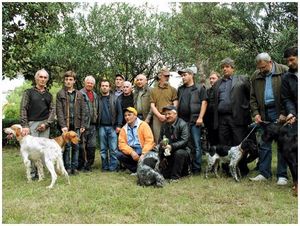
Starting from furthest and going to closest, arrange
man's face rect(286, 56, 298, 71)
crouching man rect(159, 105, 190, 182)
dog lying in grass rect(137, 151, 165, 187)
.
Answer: crouching man rect(159, 105, 190, 182)
dog lying in grass rect(137, 151, 165, 187)
man's face rect(286, 56, 298, 71)

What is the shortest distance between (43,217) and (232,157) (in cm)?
351

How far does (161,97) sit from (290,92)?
253cm

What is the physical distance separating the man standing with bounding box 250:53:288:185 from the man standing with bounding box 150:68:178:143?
161 cm

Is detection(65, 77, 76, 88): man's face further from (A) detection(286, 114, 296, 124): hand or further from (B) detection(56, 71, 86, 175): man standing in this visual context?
(A) detection(286, 114, 296, 124): hand

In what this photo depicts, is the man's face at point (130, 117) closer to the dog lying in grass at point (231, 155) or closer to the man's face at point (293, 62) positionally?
the dog lying in grass at point (231, 155)

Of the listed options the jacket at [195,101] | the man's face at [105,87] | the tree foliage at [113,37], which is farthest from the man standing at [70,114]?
the tree foliage at [113,37]

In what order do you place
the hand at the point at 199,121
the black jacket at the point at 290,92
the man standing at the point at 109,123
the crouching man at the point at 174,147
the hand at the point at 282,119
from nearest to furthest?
1. the black jacket at the point at 290,92
2. the hand at the point at 282,119
3. the crouching man at the point at 174,147
4. the hand at the point at 199,121
5. the man standing at the point at 109,123

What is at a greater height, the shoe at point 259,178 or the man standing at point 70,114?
the man standing at point 70,114

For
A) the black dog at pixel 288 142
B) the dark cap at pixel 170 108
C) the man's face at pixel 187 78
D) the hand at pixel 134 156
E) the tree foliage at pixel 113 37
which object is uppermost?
the tree foliage at pixel 113 37

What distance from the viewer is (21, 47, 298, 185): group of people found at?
6.85 m

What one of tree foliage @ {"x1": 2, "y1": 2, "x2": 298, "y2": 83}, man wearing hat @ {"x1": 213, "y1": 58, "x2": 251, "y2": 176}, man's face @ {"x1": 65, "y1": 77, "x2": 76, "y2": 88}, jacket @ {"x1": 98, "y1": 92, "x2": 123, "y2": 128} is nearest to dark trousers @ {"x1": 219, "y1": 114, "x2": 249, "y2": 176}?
man wearing hat @ {"x1": 213, "y1": 58, "x2": 251, "y2": 176}

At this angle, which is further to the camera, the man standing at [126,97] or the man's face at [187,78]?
the man standing at [126,97]

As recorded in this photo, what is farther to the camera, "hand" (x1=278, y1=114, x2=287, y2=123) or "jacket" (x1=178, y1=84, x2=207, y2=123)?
"jacket" (x1=178, y1=84, x2=207, y2=123)

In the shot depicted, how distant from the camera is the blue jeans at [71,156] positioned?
7.55m
